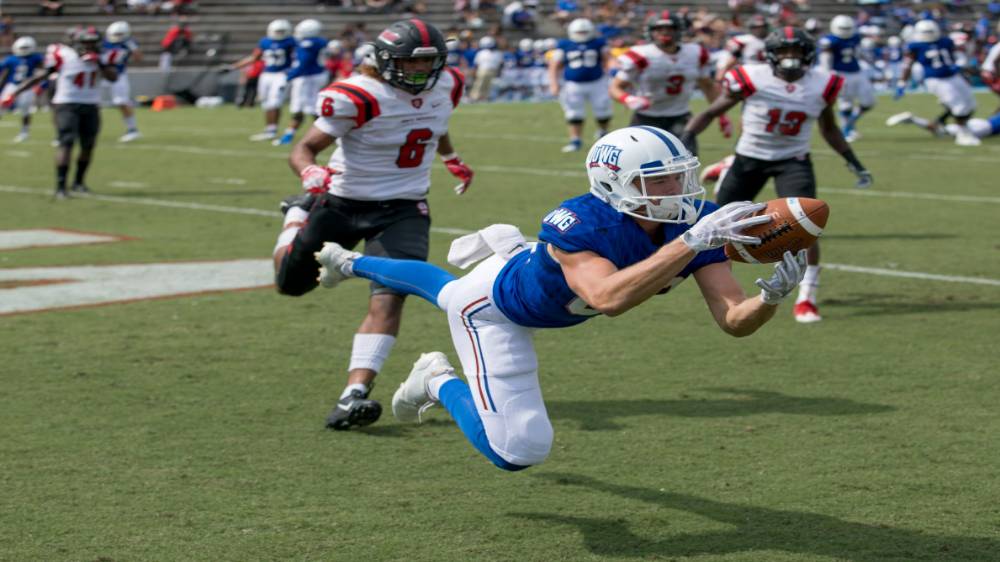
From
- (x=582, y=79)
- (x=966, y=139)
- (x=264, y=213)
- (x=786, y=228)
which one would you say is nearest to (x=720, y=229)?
(x=786, y=228)

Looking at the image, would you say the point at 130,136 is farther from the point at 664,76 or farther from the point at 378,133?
the point at 378,133

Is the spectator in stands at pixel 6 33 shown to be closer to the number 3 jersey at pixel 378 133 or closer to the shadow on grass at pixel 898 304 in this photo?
the shadow on grass at pixel 898 304

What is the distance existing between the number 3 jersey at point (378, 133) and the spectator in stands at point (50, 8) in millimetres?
30761

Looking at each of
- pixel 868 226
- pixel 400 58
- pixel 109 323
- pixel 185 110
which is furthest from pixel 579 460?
pixel 185 110

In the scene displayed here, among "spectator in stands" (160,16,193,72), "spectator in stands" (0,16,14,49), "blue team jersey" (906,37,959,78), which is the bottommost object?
"spectator in stands" (160,16,193,72)

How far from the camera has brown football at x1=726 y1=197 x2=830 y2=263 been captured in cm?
406

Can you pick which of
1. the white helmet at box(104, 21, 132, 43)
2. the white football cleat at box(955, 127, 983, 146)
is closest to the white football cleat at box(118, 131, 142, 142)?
the white helmet at box(104, 21, 132, 43)

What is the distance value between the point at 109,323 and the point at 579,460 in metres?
3.91

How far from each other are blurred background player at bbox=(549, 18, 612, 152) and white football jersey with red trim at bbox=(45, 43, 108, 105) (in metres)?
7.19

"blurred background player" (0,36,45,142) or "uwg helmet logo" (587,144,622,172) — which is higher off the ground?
"uwg helmet logo" (587,144,622,172)

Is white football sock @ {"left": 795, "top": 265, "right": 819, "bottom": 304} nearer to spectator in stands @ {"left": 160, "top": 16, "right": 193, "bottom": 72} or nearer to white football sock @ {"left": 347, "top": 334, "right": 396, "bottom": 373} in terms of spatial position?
white football sock @ {"left": 347, "top": 334, "right": 396, "bottom": 373}

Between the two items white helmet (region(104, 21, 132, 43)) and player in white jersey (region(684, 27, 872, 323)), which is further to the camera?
white helmet (region(104, 21, 132, 43))

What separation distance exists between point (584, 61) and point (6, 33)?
1797 cm

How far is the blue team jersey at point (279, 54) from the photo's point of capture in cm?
2278
